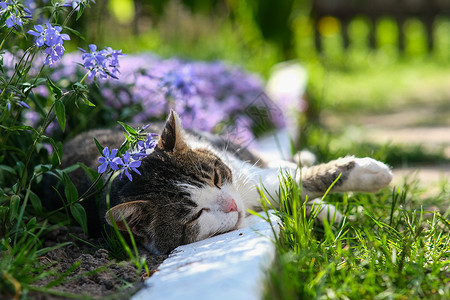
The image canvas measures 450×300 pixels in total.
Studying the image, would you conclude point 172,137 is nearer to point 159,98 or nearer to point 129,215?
point 129,215

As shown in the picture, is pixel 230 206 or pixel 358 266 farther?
pixel 230 206

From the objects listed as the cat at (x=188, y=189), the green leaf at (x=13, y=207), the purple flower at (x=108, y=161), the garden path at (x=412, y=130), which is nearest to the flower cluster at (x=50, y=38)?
the purple flower at (x=108, y=161)

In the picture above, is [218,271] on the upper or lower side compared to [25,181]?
lower

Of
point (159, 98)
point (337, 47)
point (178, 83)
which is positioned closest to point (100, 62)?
point (178, 83)

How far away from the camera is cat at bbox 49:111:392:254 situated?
237 cm

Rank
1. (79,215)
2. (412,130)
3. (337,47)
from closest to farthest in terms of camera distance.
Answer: (79,215)
(412,130)
(337,47)

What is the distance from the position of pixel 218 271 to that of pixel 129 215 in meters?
0.70

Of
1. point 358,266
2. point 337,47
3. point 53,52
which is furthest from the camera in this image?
point 337,47

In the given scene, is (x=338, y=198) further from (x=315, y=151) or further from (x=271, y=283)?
(x=271, y=283)

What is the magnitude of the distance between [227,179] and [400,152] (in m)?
2.29

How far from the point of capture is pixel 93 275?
1.93 m

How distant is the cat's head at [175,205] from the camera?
236 cm

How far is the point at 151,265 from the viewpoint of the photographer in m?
Result: 2.15

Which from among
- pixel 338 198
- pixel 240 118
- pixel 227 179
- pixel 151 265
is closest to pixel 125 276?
pixel 151 265
